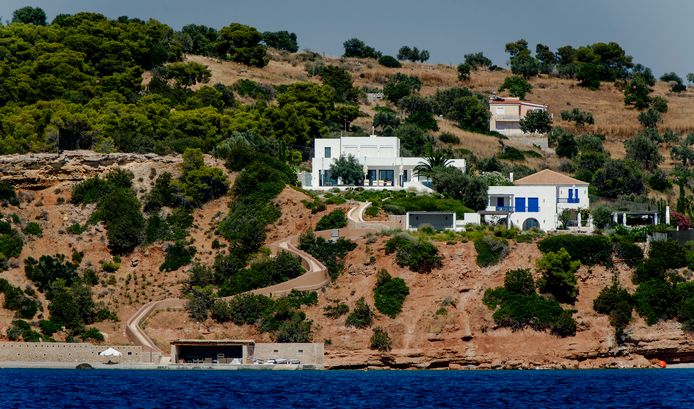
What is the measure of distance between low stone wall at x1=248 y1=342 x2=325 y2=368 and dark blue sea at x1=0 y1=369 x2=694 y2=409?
2.57 metres

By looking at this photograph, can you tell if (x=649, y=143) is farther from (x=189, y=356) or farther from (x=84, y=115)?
(x=189, y=356)

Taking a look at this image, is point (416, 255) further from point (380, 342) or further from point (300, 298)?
point (300, 298)

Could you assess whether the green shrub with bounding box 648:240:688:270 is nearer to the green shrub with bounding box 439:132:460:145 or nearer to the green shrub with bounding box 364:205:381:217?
the green shrub with bounding box 364:205:381:217

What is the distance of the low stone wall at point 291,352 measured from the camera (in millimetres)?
85750

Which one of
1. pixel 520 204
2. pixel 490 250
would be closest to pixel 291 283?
pixel 490 250

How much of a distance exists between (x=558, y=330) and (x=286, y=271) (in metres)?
16.6

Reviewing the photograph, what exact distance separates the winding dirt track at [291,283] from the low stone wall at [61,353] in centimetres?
150

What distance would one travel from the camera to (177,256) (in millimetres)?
96438

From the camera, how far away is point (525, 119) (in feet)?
462

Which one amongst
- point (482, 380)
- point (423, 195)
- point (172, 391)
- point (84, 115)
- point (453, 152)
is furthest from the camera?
point (453, 152)

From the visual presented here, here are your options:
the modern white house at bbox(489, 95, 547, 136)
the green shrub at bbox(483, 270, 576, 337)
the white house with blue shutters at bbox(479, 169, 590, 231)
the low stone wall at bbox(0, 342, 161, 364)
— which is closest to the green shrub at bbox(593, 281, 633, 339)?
the green shrub at bbox(483, 270, 576, 337)

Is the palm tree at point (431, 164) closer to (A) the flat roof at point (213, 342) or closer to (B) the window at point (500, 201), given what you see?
(B) the window at point (500, 201)

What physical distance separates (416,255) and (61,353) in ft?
71.3

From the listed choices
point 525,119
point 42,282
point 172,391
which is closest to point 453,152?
A: point 525,119
